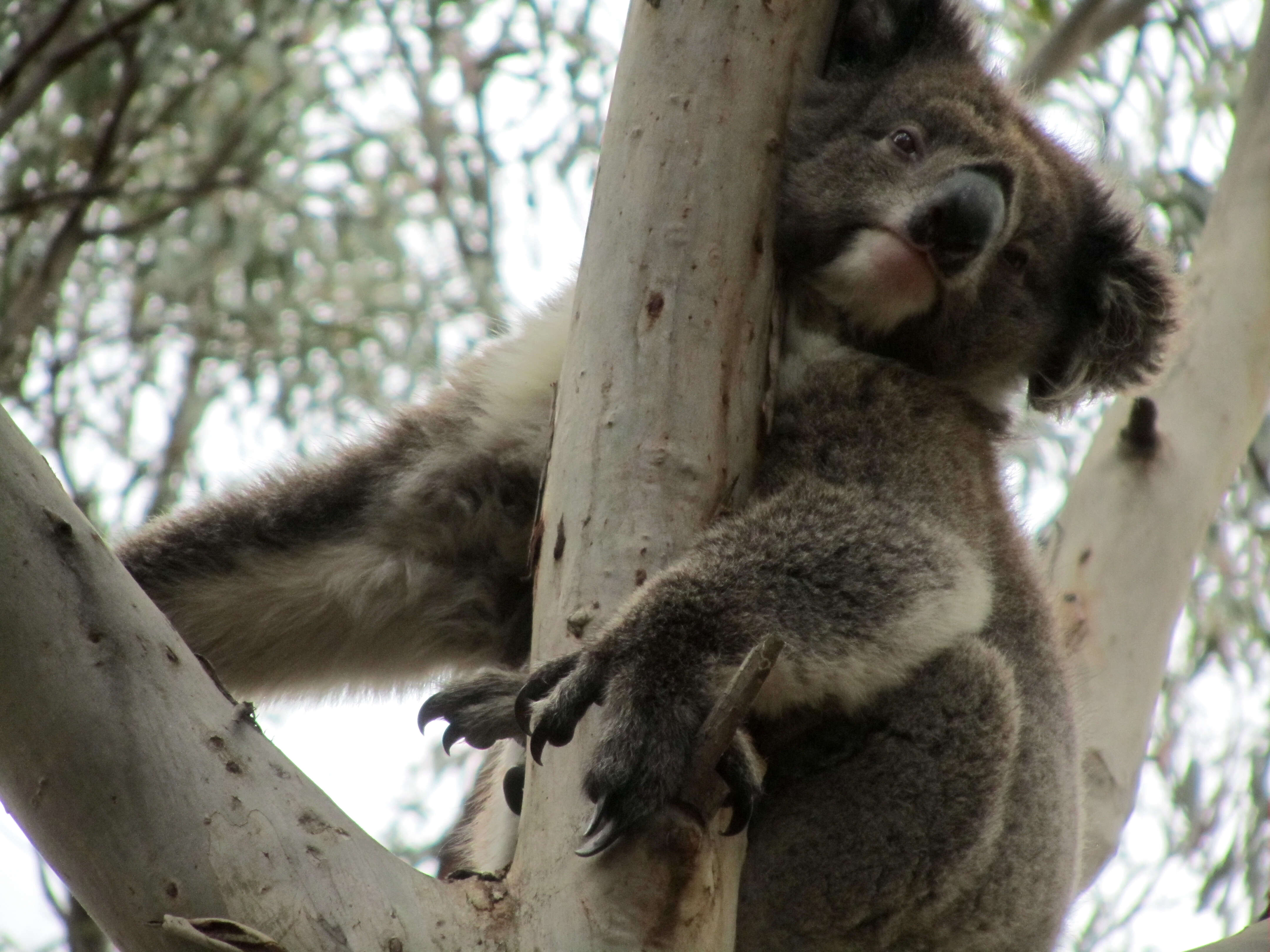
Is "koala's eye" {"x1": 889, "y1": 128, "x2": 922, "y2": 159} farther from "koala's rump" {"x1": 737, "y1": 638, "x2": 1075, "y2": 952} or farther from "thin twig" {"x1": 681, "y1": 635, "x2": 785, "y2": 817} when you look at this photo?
"thin twig" {"x1": 681, "y1": 635, "x2": 785, "y2": 817}

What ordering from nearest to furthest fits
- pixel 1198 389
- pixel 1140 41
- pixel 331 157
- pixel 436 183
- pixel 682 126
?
pixel 682 126
pixel 1198 389
pixel 1140 41
pixel 331 157
pixel 436 183

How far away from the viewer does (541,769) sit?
5.38ft

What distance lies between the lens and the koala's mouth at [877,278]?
2.24 meters

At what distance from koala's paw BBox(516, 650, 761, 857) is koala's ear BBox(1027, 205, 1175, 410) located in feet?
3.81

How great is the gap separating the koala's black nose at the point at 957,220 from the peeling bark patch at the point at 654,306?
0.63 metres

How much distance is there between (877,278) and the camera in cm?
225

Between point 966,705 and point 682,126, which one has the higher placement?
point 682,126

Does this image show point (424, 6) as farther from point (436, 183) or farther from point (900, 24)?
point (900, 24)

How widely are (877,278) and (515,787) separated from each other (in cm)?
98

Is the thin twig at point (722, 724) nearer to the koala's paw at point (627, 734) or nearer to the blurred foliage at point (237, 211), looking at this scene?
the koala's paw at point (627, 734)

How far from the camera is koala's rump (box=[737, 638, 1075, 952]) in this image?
1.96m

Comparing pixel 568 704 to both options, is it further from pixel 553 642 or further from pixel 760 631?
pixel 760 631

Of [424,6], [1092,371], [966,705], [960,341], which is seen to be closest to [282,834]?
[966,705]

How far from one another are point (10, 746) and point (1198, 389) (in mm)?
2413
